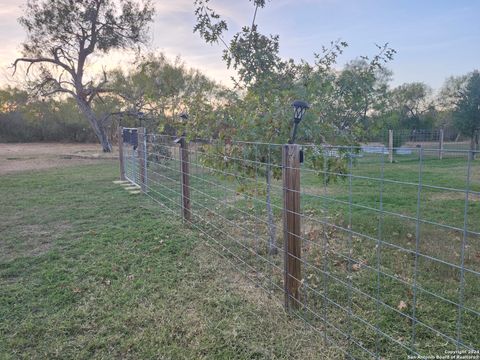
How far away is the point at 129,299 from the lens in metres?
2.37

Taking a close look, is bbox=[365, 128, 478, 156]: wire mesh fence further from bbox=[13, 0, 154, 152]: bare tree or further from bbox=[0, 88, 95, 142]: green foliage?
bbox=[0, 88, 95, 142]: green foliage

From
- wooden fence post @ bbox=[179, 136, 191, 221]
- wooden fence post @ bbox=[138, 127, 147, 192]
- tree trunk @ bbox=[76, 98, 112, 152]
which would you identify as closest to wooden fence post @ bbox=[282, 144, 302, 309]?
wooden fence post @ bbox=[179, 136, 191, 221]

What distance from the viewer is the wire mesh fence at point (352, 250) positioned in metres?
1.75

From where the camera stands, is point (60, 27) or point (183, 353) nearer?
point (183, 353)

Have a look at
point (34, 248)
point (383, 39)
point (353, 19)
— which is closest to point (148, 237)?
point (34, 248)

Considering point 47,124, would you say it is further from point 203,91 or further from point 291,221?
point 291,221

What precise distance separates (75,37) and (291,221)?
637 inches

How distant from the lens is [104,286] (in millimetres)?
2570

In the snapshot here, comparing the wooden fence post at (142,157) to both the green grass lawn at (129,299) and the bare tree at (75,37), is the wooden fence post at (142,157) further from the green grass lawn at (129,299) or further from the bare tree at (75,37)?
the bare tree at (75,37)

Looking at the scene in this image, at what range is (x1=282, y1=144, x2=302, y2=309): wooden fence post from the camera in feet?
6.53

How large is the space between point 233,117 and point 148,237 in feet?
5.02

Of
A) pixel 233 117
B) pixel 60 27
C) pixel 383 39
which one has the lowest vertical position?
pixel 233 117

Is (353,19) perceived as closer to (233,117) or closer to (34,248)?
(233,117)

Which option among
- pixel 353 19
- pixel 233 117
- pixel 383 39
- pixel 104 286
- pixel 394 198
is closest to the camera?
pixel 104 286
